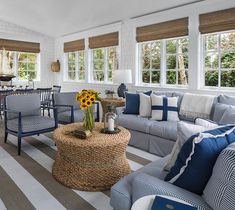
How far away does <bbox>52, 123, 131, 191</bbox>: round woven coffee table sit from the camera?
2.51 m

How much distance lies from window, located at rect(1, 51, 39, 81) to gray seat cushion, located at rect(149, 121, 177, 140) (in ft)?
19.5

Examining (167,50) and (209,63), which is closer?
(209,63)

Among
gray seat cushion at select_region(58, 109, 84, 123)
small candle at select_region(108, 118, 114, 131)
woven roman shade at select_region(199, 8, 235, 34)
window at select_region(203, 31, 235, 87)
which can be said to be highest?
woven roman shade at select_region(199, 8, 235, 34)

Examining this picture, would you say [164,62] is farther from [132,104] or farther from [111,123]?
[111,123]

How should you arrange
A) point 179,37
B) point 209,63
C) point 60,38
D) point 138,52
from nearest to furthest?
point 209,63
point 179,37
point 138,52
point 60,38

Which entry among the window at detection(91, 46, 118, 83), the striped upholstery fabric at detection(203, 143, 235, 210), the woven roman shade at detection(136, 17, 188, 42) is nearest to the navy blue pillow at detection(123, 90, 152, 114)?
the woven roman shade at detection(136, 17, 188, 42)

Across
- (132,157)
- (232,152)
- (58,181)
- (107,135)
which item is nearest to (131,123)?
(132,157)

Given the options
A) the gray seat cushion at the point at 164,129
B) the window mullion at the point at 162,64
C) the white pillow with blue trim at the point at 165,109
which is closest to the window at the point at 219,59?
the window mullion at the point at 162,64

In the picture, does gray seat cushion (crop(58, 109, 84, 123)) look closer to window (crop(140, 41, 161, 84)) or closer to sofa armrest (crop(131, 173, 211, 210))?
window (crop(140, 41, 161, 84))

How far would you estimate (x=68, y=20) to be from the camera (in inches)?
263

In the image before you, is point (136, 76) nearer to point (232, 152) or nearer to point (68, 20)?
point (68, 20)

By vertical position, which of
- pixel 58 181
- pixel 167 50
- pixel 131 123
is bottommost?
pixel 58 181

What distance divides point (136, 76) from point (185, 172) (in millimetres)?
4427

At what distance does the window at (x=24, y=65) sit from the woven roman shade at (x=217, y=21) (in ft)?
19.5
